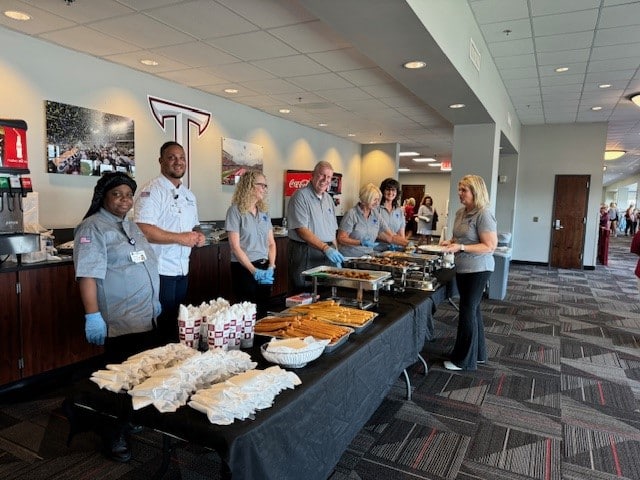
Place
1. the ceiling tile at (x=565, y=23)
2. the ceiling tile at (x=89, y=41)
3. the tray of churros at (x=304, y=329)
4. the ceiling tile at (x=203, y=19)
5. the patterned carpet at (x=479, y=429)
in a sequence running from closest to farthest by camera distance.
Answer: the tray of churros at (x=304, y=329)
the patterned carpet at (x=479, y=429)
the ceiling tile at (x=203, y=19)
the ceiling tile at (x=89, y=41)
the ceiling tile at (x=565, y=23)

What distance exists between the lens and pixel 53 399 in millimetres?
2758

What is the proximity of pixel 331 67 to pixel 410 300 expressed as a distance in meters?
2.78

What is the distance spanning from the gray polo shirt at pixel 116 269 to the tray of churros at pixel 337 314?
69cm

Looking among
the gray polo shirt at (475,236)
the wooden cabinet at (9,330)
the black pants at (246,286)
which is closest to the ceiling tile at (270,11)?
the black pants at (246,286)

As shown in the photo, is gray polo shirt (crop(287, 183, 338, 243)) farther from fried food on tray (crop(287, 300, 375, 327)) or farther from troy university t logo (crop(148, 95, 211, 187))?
troy university t logo (crop(148, 95, 211, 187))

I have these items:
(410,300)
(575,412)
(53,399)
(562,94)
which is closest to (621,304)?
(562,94)

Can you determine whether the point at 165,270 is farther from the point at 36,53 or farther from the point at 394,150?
the point at 394,150

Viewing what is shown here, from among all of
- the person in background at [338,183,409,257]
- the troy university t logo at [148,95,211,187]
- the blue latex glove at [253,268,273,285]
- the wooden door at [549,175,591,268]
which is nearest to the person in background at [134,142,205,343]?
the blue latex glove at [253,268,273,285]

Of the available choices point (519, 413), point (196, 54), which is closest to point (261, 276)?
point (519, 413)

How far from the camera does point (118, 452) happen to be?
84.2 inches

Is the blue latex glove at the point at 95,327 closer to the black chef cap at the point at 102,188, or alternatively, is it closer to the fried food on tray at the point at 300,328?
the black chef cap at the point at 102,188

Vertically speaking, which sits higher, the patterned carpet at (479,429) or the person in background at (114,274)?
the person in background at (114,274)

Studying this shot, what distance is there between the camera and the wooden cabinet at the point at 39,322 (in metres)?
2.71

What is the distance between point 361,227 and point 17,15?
303cm
